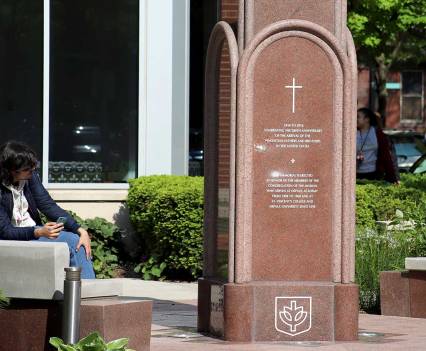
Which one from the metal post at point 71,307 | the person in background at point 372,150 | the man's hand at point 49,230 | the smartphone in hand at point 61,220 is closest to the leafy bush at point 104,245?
the person in background at point 372,150

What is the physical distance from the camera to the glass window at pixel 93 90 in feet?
46.3

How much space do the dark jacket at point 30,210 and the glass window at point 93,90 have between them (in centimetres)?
574

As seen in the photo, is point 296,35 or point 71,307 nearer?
point 71,307

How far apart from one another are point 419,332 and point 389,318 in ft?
3.44

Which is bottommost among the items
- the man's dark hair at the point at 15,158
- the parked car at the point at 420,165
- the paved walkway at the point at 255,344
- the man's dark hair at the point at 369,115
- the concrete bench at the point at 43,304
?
the paved walkway at the point at 255,344

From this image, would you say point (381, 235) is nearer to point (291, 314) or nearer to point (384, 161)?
point (384, 161)

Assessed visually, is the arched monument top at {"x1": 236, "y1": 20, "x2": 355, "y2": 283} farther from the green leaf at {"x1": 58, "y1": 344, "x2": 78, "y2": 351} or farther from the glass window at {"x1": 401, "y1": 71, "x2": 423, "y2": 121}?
the glass window at {"x1": 401, "y1": 71, "x2": 423, "y2": 121}

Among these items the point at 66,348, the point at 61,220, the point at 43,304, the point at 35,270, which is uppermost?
the point at 61,220

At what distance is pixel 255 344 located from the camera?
836 cm

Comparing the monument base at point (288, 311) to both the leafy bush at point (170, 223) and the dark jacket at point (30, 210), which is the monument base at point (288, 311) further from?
the leafy bush at point (170, 223)

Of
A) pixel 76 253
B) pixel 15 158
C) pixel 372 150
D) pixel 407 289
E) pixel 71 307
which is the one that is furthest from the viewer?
pixel 372 150

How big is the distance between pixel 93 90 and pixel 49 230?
6.69m

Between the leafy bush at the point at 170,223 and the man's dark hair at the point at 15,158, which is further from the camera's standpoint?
the leafy bush at the point at 170,223

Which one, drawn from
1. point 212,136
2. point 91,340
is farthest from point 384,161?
point 91,340
